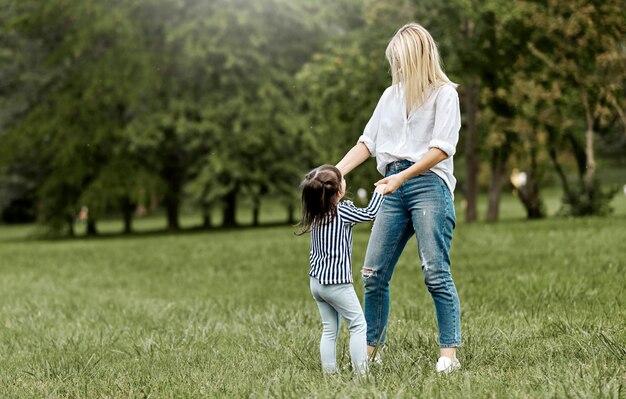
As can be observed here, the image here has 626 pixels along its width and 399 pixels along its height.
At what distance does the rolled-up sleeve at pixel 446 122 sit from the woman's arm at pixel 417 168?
3 centimetres

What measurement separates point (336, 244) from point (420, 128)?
79 centimetres

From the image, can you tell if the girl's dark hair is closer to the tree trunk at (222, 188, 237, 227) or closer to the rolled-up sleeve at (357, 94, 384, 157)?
the rolled-up sleeve at (357, 94, 384, 157)

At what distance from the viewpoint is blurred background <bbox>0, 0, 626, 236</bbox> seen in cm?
2273

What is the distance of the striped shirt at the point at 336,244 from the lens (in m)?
4.40

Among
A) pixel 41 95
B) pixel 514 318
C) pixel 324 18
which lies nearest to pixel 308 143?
pixel 324 18

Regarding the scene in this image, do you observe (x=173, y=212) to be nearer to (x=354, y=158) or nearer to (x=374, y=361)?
(x=354, y=158)

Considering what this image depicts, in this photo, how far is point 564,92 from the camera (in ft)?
68.3

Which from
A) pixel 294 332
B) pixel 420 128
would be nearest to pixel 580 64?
pixel 294 332

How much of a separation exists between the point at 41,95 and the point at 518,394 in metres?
30.1

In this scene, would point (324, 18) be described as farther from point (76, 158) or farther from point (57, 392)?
point (57, 392)

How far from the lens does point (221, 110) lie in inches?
1086

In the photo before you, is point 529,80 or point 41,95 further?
point 41,95

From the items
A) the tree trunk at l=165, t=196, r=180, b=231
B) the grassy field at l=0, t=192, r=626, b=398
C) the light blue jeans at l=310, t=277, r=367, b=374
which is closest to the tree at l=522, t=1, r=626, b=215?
the grassy field at l=0, t=192, r=626, b=398

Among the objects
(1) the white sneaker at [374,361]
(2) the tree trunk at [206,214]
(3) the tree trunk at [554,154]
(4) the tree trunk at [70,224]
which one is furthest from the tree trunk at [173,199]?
(1) the white sneaker at [374,361]
